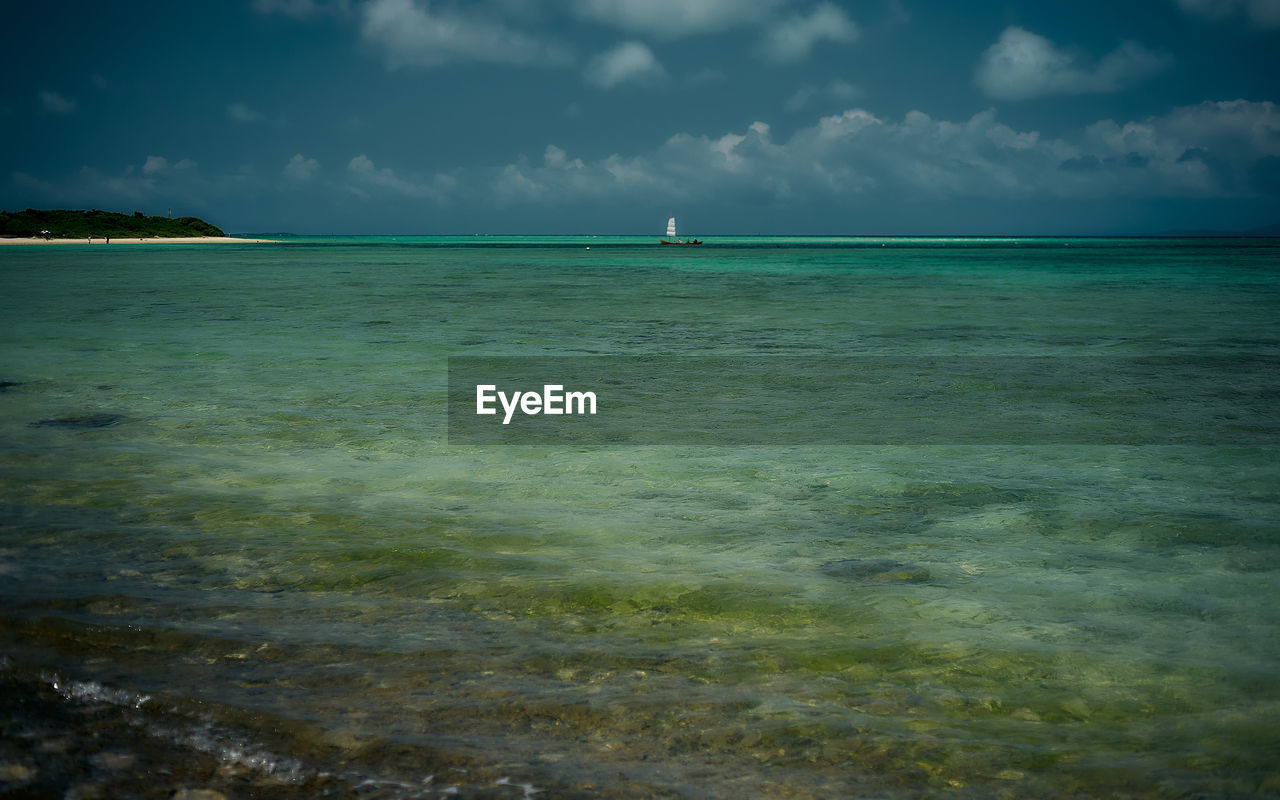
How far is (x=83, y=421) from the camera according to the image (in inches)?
378

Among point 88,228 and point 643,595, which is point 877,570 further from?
point 88,228

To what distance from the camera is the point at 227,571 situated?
5148 millimetres

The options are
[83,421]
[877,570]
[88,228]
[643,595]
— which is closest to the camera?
[643,595]

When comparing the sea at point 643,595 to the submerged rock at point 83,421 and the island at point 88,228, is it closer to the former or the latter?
the submerged rock at point 83,421

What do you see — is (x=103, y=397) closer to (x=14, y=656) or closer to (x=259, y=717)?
(x=14, y=656)

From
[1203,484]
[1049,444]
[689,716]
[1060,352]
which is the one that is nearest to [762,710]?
[689,716]

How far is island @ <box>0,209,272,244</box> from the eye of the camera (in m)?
105

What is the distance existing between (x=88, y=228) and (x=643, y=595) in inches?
5169

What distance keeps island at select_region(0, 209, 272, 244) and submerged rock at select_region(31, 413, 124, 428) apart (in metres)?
102

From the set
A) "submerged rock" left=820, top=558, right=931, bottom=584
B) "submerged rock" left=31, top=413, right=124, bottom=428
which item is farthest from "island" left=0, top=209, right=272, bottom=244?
"submerged rock" left=820, top=558, right=931, bottom=584

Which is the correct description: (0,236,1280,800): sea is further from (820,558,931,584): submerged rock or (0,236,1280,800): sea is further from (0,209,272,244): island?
(0,209,272,244): island

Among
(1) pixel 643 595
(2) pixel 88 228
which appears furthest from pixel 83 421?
(2) pixel 88 228

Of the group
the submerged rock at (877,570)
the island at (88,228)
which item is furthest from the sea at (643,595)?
the island at (88,228)

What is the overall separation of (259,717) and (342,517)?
3005mm
